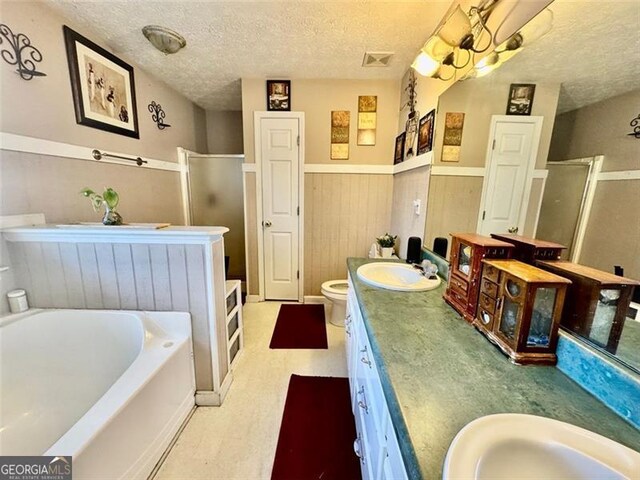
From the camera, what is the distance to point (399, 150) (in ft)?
8.08

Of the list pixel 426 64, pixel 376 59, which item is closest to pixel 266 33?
pixel 376 59

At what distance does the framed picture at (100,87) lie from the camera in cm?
168

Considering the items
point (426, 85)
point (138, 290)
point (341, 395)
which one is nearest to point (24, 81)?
point (138, 290)

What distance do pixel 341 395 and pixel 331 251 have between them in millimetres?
1537

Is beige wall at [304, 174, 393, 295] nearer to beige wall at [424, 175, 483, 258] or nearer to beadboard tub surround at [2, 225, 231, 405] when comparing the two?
beige wall at [424, 175, 483, 258]

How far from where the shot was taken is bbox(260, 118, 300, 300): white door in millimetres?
2654

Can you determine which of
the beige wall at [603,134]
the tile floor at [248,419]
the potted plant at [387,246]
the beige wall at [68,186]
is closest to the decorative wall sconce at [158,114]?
the beige wall at [68,186]

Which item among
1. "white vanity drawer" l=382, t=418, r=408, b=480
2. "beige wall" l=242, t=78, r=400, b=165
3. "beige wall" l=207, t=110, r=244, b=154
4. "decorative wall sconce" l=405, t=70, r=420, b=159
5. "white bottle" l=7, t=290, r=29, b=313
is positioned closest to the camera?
"white vanity drawer" l=382, t=418, r=408, b=480

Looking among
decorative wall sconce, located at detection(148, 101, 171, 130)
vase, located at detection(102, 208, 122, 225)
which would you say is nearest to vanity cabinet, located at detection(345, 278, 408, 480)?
vase, located at detection(102, 208, 122, 225)

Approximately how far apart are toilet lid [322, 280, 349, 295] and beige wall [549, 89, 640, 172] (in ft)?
5.85

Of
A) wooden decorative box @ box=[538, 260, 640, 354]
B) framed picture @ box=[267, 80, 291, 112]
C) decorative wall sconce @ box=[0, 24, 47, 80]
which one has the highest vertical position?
framed picture @ box=[267, 80, 291, 112]

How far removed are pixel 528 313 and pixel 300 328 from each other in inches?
78.8

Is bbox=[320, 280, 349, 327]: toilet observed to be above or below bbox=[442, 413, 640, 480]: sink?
below

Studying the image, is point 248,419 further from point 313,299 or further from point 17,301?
point 313,299
